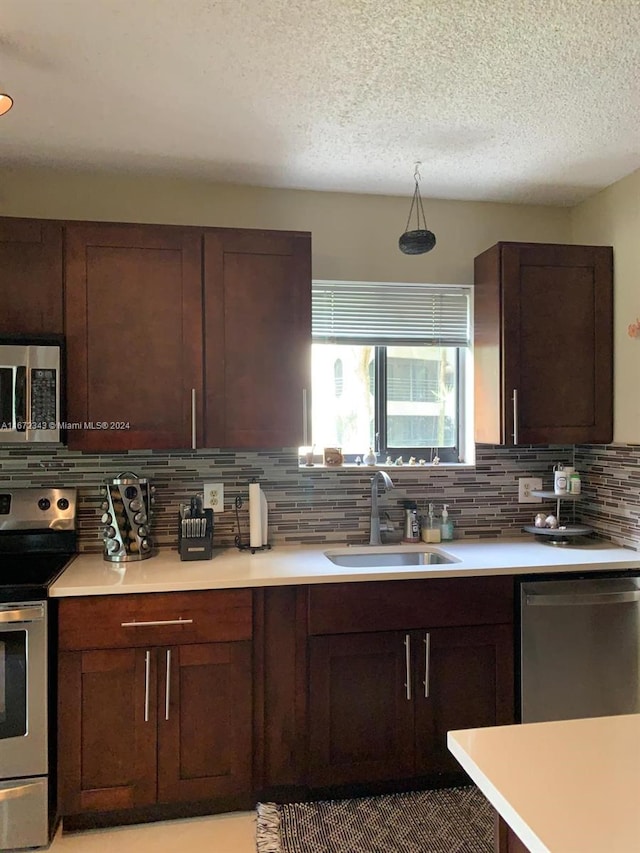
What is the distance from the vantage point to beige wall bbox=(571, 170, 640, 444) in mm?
2582

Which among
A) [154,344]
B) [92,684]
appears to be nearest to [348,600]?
[92,684]

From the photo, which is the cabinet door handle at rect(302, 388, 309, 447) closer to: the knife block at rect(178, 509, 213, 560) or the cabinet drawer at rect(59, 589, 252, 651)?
the knife block at rect(178, 509, 213, 560)

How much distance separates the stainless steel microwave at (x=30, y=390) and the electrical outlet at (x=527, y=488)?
7.12ft

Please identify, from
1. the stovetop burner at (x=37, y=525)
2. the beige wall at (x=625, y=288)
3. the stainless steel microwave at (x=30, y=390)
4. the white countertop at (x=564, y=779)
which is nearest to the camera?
the white countertop at (x=564, y=779)

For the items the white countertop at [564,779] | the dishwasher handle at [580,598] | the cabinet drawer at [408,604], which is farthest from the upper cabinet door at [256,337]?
the white countertop at [564,779]

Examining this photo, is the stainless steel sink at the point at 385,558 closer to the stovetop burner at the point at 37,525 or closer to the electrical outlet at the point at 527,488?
the electrical outlet at the point at 527,488

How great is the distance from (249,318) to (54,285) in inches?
30.3

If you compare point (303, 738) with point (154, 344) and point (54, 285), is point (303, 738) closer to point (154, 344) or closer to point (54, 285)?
point (154, 344)

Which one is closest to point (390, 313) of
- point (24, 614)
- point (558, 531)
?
point (558, 531)

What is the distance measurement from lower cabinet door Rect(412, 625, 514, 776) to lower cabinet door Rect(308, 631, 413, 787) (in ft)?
0.20

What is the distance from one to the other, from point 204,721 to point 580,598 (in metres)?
1.54

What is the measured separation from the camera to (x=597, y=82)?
1.91 meters

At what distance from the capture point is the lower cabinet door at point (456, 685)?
2252 mm

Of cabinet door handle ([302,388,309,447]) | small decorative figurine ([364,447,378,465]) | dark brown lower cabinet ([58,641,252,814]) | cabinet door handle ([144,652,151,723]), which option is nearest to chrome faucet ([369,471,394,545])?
small decorative figurine ([364,447,378,465])
